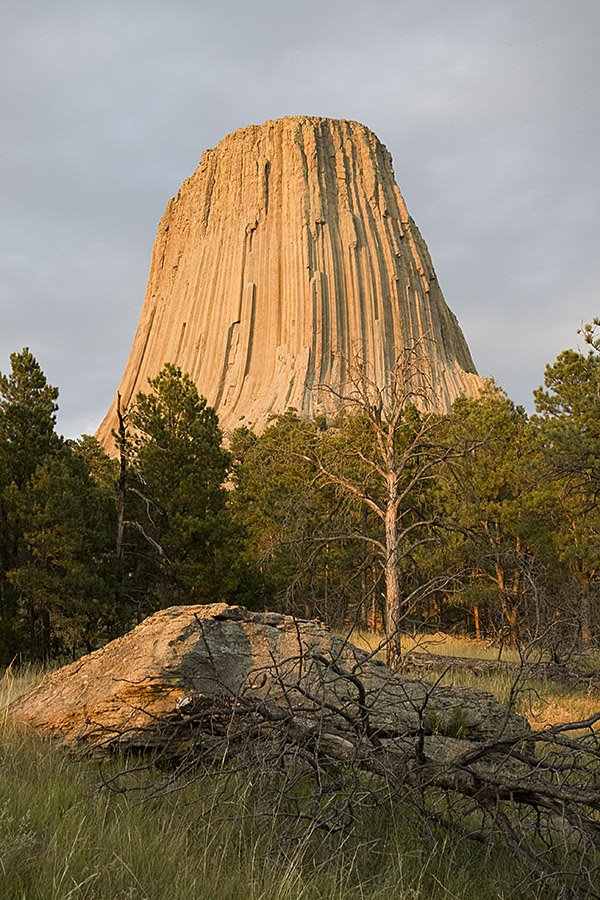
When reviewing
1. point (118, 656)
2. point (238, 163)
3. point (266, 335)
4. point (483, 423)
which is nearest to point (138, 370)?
point (266, 335)

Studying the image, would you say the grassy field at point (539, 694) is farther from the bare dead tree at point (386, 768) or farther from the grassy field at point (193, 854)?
the grassy field at point (193, 854)

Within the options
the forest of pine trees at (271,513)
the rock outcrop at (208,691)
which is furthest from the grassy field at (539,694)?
the rock outcrop at (208,691)

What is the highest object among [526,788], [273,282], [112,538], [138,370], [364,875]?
[273,282]

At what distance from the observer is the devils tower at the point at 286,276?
7650 centimetres

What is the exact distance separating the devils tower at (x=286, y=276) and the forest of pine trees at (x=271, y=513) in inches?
1955

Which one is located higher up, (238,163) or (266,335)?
(238,163)

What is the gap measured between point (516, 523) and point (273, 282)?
65.0 metres

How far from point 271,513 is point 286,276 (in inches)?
2481

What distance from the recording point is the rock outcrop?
15.9ft

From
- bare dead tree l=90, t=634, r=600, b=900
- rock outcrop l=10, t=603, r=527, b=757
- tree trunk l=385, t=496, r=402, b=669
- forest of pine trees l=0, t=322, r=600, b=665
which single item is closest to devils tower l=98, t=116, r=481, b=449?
forest of pine trees l=0, t=322, r=600, b=665

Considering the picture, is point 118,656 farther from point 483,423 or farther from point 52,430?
point 483,423

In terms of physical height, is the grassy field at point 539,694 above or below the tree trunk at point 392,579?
below

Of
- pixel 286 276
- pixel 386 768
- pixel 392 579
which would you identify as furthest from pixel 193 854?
pixel 286 276

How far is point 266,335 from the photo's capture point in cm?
7944
